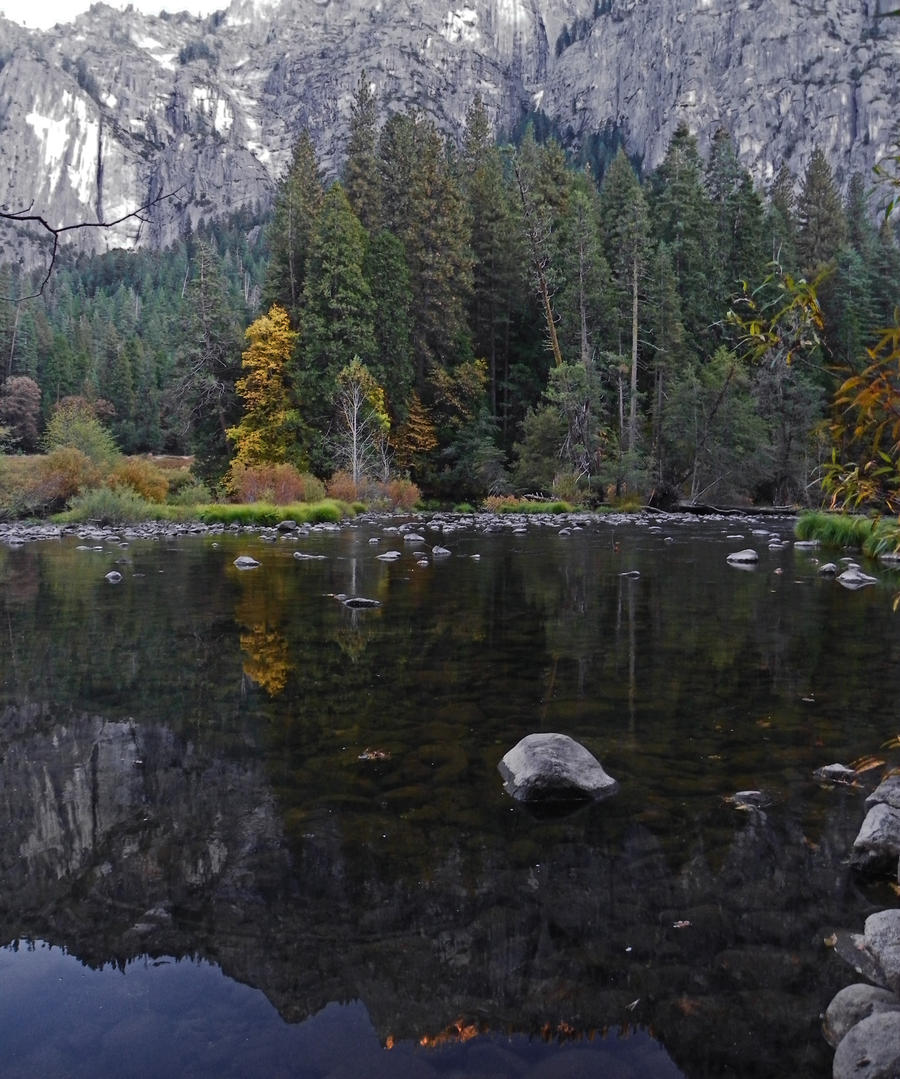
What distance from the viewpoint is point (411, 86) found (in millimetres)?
153125

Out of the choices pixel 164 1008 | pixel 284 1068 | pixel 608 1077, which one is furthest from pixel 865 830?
pixel 164 1008

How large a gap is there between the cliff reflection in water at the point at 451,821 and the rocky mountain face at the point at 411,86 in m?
121

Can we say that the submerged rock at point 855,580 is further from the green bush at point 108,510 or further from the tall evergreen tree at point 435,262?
the tall evergreen tree at point 435,262

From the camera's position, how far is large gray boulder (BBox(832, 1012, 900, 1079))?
1.85 meters

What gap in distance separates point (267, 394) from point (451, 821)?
1378 inches

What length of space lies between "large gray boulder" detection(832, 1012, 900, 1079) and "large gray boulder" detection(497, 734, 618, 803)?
5.80ft

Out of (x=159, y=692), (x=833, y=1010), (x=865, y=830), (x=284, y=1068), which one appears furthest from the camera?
(x=159, y=692)

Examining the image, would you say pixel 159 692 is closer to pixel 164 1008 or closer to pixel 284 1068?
pixel 164 1008

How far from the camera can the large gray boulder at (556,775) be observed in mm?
3719

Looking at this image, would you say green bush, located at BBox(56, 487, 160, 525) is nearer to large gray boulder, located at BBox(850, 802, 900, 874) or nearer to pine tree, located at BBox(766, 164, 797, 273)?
large gray boulder, located at BBox(850, 802, 900, 874)

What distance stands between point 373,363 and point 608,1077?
3732 centimetres

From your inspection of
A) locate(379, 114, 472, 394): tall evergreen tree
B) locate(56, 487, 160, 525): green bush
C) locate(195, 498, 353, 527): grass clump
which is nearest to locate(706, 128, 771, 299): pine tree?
locate(379, 114, 472, 394): tall evergreen tree

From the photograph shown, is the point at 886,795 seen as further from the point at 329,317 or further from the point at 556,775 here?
the point at 329,317

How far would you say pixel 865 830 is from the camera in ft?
10.1
